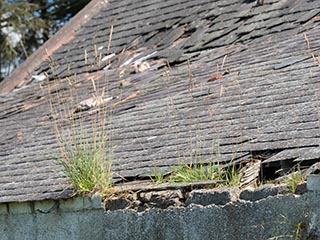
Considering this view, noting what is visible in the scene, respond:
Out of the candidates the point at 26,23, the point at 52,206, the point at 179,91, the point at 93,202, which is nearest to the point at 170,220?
the point at 93,202

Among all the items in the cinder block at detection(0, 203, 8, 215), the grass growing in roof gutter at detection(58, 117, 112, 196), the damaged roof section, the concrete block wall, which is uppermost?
the damaged roof section

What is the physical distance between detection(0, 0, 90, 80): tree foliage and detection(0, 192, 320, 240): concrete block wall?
1270cm

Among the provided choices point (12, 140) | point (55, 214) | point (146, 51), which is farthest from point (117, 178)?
point (146, 51)

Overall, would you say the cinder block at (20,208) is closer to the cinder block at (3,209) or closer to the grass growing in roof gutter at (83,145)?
the cinder block at (3,209)

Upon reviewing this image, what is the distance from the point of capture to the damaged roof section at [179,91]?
598 cm

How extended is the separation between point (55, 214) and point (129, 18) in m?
5.03

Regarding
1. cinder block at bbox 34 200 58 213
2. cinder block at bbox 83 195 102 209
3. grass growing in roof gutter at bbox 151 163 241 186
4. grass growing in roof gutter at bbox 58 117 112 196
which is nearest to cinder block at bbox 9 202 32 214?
cinder block at bbox 34 200 58 213

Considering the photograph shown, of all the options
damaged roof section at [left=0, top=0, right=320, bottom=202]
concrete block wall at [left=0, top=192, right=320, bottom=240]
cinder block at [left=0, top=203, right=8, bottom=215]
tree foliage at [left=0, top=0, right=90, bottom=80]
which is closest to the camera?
concrete block wall at [left=0, top=192, right=320, bottom=240]

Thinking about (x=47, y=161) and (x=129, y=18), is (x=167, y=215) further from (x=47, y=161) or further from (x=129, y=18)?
(x=129, y=18)

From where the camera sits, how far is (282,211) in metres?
5.01

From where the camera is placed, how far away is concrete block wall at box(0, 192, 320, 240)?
16.3 ft

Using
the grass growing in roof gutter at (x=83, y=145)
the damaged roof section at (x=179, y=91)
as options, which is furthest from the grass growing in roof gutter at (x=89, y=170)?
the damaged roof section at (x=179, y=91)

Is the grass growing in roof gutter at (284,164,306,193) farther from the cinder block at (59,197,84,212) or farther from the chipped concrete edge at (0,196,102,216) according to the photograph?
the cinder block at (59,197,84,212)

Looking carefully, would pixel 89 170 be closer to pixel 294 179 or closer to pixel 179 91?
pixel 294 179
